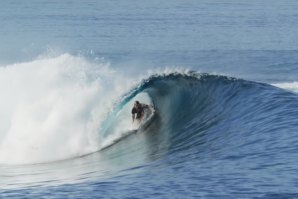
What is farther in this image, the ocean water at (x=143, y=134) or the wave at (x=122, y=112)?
the wave at (x=122, y=112)

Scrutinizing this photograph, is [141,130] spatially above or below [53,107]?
below

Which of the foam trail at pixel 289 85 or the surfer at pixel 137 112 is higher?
the foam trail at pixel 289 85

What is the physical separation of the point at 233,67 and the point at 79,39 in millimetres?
23529

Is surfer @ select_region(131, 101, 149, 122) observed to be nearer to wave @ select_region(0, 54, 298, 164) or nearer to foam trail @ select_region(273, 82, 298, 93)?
wave @ select_region(0, 54, 298, 164)

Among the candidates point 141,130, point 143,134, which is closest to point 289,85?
point 141,130

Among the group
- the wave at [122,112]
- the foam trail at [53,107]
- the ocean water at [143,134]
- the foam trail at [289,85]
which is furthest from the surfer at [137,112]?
the foam trail at [289,85]

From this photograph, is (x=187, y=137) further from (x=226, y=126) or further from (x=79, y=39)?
(x=79, y=39)

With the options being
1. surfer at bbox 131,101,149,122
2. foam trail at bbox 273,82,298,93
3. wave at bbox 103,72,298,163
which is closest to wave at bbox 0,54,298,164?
wave at bbox 103,72,298,163

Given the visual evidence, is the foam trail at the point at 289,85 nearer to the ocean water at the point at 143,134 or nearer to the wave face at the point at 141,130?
the ocean water at the point at 143,134

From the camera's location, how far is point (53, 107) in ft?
87.2

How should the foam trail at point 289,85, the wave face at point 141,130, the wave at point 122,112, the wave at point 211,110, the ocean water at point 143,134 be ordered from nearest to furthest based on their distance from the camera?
the ocean water at point 143,134 → the wave face at point 141,130 → the wave at point 211,110 → the wave at point 122,112 → the foam trail at point 289,85

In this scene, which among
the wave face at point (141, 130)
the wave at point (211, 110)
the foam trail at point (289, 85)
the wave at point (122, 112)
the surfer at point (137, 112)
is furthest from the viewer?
the foam trail at point (289, 85)

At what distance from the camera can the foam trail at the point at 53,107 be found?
24.0m

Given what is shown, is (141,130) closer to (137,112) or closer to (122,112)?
(137,112)
